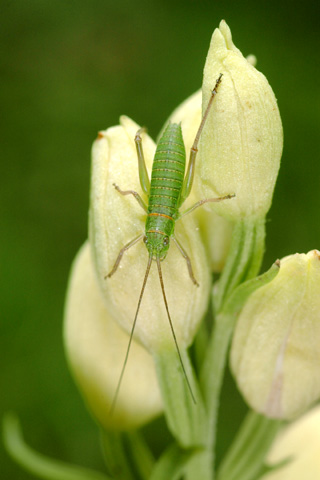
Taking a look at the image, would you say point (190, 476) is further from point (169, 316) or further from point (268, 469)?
point (169, 316)

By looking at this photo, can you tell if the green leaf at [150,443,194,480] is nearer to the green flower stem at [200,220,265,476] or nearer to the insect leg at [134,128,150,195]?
the green flower stem at [200,220,265,476]

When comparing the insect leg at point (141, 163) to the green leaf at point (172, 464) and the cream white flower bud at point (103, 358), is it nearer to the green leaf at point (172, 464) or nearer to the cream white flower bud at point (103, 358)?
the cream white flower bud at point (103, 358)

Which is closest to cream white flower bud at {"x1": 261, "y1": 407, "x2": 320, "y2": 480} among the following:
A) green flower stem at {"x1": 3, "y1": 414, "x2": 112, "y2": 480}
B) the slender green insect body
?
green flower stem at {"x1": 3, "y1": 414, "x2": 112, "y2": 480}

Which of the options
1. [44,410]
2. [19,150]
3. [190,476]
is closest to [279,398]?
[190,476]

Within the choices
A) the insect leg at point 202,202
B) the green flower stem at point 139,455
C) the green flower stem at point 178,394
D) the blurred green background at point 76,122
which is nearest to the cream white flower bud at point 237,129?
the insect leg at point 202,202

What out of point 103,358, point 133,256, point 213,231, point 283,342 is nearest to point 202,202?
point 213,231
